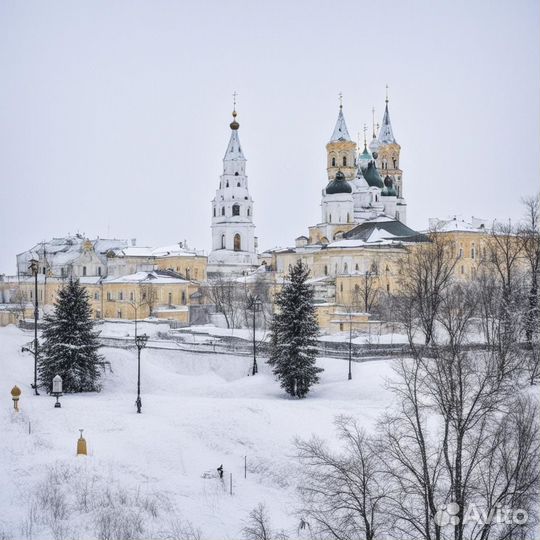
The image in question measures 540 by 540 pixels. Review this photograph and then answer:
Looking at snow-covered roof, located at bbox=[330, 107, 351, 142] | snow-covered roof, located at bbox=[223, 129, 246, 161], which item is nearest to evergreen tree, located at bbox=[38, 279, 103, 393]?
snow-covered roof, located at bbox=[223, 129, 246, 161]

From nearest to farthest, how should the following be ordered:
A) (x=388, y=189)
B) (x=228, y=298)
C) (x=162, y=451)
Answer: (x=162, y=451) → (x=228, y=298) → (x=388, y=189)

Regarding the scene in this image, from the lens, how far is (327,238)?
8875 cm

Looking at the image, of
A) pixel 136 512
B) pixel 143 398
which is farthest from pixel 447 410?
pixel 143 398

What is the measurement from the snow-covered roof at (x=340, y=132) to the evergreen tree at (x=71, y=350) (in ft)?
221

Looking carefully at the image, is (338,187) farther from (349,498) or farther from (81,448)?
(349,498)

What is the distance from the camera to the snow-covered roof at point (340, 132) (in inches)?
A: 3895

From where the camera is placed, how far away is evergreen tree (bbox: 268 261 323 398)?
34719mm

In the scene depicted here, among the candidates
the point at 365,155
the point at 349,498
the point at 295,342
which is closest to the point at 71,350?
the point at 295,342

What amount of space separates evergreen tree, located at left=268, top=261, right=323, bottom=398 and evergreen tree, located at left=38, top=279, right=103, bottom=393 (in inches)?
318

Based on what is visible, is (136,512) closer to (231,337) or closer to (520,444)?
(520,444)

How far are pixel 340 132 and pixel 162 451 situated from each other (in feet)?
266

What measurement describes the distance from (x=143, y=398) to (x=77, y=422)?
20.2 feet

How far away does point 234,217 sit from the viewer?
96750 millimetres

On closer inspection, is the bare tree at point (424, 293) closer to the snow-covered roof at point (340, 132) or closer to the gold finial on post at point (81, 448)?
the gold finial on post at point (81, 448)
